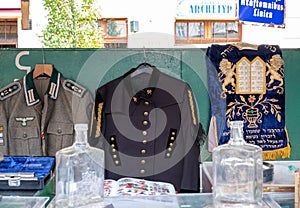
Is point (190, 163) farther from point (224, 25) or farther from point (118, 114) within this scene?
point (224, 25)

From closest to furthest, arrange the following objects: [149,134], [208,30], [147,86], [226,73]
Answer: [149,134] < [147,86] < [226,73] < [208,30]

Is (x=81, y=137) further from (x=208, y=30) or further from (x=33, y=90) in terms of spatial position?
(x=208, y=30)

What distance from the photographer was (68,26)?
6312 millimetres

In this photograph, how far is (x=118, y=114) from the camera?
9.75 feet

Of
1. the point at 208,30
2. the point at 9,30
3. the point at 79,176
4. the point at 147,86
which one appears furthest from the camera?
the point at 9,30

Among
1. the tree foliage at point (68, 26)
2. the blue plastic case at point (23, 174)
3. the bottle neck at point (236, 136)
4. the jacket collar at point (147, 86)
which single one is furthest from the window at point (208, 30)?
the bottle neck at point (236, 136)

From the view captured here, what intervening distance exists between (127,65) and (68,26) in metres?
2.82

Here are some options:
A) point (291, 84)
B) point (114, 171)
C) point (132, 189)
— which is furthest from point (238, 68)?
point (132, 189)

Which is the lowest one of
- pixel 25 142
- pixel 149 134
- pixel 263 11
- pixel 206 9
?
pixel 25 142

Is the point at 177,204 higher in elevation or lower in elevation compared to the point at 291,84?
lower

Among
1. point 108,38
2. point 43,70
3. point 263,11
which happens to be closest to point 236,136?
point 43,70

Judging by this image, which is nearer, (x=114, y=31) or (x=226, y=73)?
(x=226, y=73)

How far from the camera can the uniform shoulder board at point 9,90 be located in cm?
343

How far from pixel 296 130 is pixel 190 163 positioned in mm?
1382
